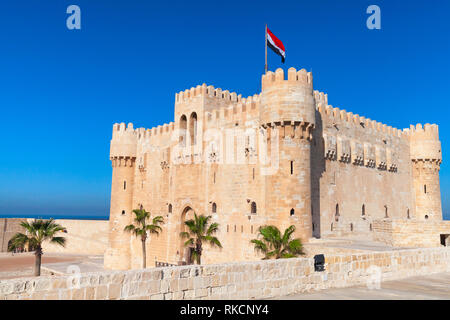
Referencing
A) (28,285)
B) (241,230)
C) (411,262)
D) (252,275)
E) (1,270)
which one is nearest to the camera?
(28,285)

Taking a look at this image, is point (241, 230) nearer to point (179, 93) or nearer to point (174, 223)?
point (174, 223)

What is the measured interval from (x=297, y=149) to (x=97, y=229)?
33.3 metres

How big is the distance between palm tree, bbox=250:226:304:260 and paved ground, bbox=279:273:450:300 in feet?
27.3

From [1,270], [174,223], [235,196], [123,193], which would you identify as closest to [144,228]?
[174,223]

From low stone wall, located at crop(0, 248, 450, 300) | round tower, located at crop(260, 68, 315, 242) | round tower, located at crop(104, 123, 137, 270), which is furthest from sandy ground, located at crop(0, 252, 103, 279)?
low stone wall, located at crop(0, 248, 450, 300)

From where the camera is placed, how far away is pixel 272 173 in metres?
22.1

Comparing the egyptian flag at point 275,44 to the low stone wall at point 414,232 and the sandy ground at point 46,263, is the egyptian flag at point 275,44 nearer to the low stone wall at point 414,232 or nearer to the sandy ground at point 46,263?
the low stone wall at point 414,232

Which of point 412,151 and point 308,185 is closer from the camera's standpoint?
point 308,185

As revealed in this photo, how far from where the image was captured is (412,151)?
34750 mm

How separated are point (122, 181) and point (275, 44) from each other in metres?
21.2

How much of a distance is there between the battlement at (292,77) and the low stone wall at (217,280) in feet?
41.6

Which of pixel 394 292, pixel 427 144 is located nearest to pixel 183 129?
pixel 427 144

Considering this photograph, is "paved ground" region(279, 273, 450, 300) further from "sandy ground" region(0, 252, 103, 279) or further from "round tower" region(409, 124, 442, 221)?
"sandy ground" region(0, 252, 103, 279)

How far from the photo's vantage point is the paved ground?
852cm
